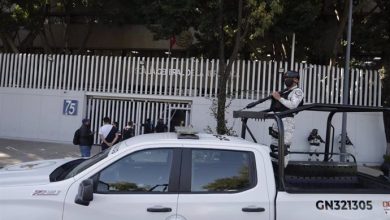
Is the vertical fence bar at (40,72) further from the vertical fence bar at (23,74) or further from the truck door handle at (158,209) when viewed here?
the truck door handle at (158,209)

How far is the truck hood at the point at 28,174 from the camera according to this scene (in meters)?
4.71

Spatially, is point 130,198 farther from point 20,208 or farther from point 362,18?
point 362,18

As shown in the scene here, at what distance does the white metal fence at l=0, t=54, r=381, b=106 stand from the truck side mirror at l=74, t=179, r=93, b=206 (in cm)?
1579

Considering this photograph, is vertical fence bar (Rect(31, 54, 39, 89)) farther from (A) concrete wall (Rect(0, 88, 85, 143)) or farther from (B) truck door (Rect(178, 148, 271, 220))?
(B) truck door (Rect(178, 148, 271, 220))

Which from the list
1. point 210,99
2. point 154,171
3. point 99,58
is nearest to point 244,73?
point 210,99

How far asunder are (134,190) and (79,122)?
17318mm

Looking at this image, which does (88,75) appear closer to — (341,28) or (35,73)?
(35,73)

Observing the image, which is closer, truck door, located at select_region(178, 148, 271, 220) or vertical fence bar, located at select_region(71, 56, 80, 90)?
truck door, located at select_region(178, 148, 271, 220)

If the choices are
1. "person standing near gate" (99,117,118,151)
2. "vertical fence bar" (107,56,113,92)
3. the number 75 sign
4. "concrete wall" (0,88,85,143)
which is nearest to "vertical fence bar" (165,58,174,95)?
"vertical fence bar" (107,56,113,92)

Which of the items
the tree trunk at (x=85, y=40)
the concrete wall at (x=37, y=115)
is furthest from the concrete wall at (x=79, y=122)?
the tree trunk at (x=85, y=40)

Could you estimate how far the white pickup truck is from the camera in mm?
4531

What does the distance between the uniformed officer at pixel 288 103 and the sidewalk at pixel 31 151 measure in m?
10.1

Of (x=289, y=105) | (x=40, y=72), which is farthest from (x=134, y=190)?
(x=40, y=72)

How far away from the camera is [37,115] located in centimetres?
2192
